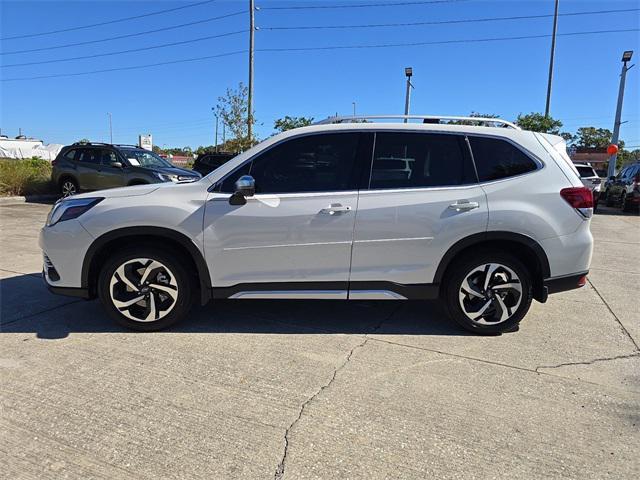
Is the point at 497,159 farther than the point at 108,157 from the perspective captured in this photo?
No

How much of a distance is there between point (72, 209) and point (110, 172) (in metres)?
9.85

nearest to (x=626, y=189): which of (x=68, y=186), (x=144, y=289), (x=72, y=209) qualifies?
(x=144, y=289)

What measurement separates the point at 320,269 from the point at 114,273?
1754mm

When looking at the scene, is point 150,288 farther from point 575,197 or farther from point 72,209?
point 575,197

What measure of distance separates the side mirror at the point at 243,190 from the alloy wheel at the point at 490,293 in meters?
1.98

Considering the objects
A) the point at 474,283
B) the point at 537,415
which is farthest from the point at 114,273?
the point at 537,415

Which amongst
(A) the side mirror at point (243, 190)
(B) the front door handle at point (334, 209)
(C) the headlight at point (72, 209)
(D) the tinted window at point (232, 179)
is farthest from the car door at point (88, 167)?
(B) the front door handle at point (334, 209)

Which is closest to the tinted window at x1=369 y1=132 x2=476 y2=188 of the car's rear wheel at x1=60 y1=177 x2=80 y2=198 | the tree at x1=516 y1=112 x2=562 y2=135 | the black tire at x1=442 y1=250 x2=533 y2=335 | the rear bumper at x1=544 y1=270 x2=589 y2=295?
the black tire at x1=442 y1=250 x2=533 y2=335

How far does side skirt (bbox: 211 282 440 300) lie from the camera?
3996 millimetres

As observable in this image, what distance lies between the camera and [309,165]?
4.00 meters

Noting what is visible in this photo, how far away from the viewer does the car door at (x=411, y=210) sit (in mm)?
3889

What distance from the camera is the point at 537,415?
2.93 metres

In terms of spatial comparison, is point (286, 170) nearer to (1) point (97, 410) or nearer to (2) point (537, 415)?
(1) point (97, 410)

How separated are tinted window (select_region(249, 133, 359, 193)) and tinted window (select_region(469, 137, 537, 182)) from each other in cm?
107
